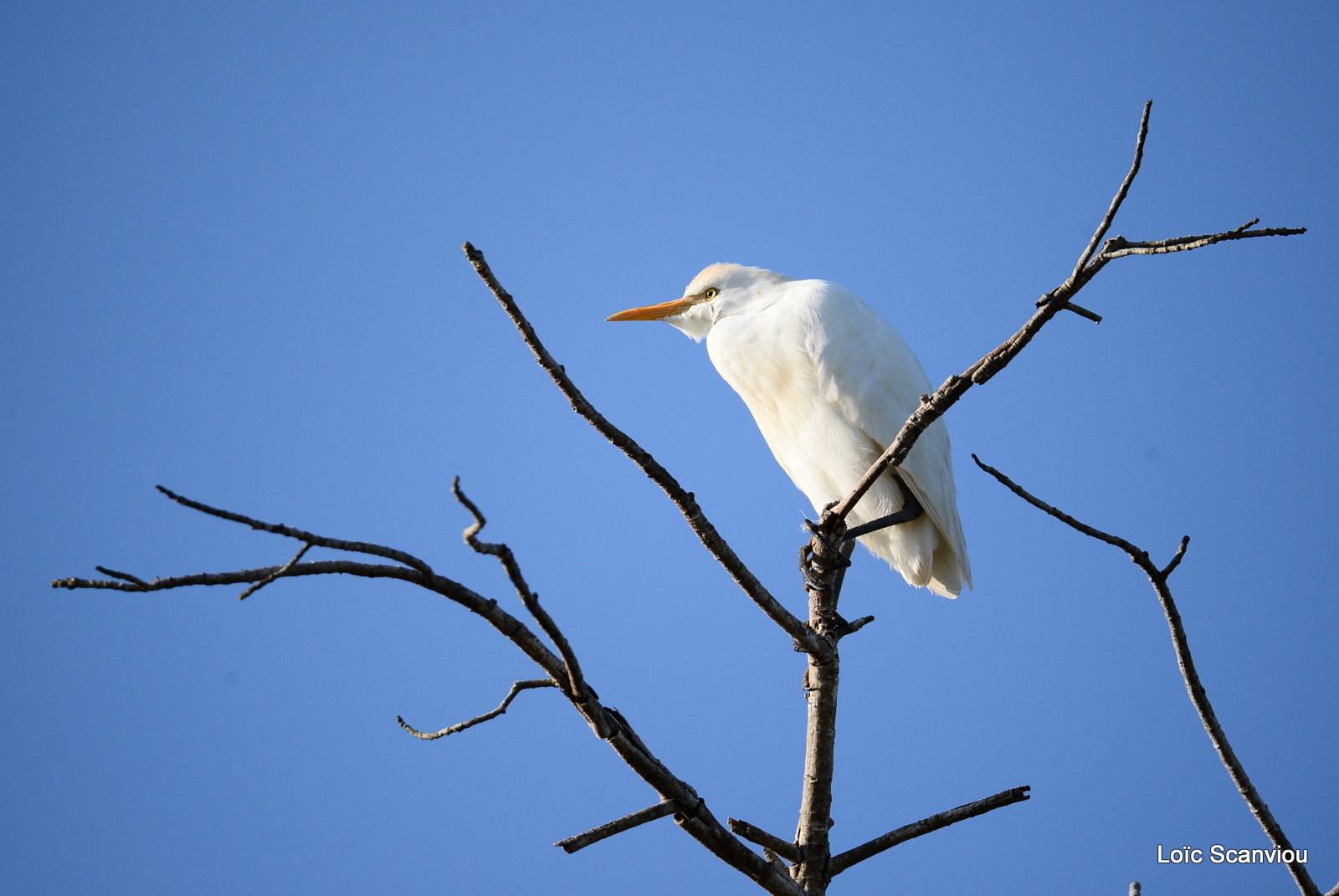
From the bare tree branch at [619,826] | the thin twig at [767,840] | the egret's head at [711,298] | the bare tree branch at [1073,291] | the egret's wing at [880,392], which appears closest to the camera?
the bare tree branch at [1073,291]

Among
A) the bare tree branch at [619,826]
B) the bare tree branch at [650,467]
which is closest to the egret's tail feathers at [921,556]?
the bare tree branch at [650,467]

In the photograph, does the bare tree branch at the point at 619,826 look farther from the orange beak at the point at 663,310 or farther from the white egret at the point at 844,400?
the orange beak at the point at 663,310

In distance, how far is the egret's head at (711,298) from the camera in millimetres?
5383

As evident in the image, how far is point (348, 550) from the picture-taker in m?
1.31

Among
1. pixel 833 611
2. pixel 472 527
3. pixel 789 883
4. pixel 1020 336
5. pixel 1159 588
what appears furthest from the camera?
pixel 833 611

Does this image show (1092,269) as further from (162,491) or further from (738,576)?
(162,491)

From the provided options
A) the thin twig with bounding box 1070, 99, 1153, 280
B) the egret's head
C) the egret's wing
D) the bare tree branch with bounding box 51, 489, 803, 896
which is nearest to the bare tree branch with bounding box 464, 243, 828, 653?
the bare tree branch with bounding box 51, 489, 803, 896

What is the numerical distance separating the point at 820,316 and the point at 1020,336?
2.96m

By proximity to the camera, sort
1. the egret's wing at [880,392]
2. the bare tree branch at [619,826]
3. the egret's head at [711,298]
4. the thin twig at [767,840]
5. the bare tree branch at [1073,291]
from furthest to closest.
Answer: the egret's head at [711,298]
the egret's wing at [880,392]
the thin twig at [767,840]
the bare tree branch at [619,826]
the bare tree branch at [1073,291]

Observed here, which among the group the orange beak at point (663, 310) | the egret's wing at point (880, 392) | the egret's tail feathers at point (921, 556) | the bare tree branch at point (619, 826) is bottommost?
the bare tree branch at point (619, 826)

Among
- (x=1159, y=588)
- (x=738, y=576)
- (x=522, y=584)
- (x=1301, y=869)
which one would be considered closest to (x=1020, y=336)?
(x=1159, y=588)

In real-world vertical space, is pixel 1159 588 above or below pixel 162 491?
above

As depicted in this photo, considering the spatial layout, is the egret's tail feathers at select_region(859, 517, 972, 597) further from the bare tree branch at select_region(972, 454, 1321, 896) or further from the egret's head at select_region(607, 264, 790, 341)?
the bare tree branch at select_region(972, 454, 1321, 896)

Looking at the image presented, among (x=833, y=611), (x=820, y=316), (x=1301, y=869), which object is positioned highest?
(x=820, y=316)
